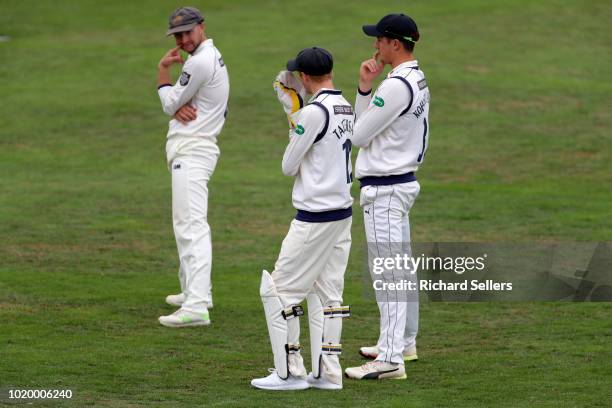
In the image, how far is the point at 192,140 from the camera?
10.9 m

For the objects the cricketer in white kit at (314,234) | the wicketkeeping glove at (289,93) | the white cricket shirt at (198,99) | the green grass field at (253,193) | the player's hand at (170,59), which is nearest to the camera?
the cricketer in white kit at (314,234)

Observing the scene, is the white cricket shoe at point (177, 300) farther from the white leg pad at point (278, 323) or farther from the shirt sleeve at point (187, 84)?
the white leg pad at point (278, 323)

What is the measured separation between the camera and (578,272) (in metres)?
12.5

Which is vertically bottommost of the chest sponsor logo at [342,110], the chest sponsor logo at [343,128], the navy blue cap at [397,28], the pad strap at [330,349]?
the pad strap at [330,349]

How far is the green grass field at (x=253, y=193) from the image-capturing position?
355 inches

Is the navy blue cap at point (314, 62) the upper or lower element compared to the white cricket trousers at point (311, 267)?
upper

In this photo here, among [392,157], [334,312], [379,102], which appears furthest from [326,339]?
[379,102]

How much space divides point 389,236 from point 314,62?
142cm

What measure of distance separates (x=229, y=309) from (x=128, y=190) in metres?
6.48

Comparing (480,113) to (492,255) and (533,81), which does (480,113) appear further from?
(492,255)

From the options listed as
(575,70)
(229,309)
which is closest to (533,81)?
(575,70)

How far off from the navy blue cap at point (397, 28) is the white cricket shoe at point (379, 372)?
7.80 ft

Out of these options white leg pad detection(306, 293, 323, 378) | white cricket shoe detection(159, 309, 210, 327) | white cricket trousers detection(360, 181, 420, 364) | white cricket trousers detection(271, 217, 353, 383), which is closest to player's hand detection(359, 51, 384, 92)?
white cricket trousers detection(360, 181, 420, 364)

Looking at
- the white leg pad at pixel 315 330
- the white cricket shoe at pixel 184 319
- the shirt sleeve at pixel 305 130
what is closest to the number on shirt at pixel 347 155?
the shirt sleeve at pixel 305 130
